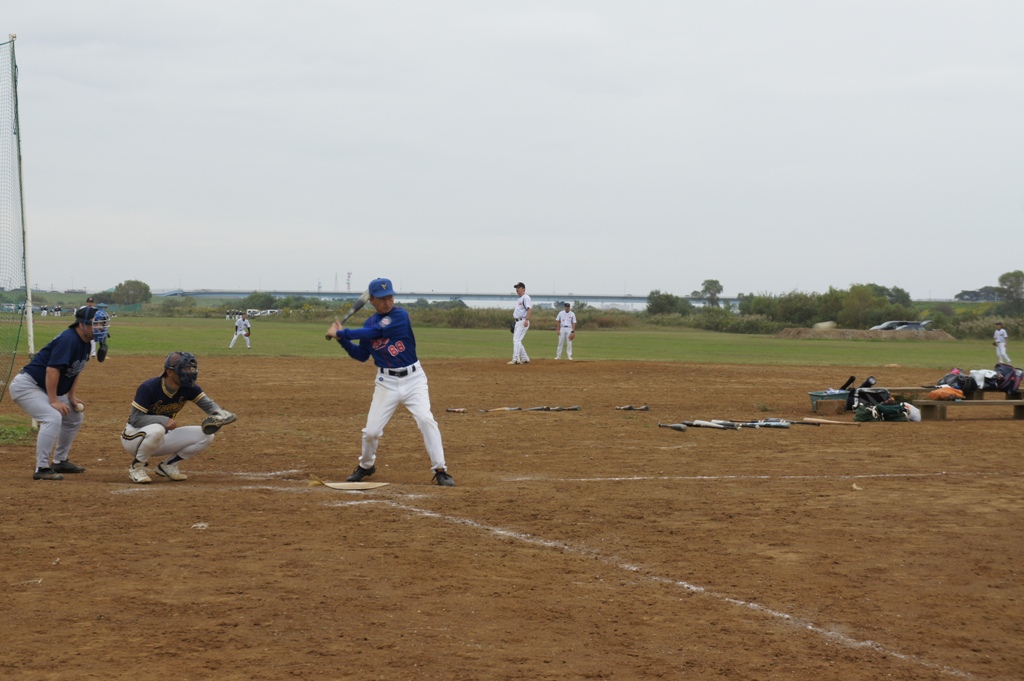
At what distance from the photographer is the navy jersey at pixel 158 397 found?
9.23 metres

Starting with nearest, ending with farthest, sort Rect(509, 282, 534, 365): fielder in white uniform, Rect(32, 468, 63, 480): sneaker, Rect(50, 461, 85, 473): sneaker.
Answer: Rect(32, 468, 63, 480): sneaker < Rect(50, 461, 85, 473): sneaker < Rect(509, 282, 534, 365): fielder in white uniform

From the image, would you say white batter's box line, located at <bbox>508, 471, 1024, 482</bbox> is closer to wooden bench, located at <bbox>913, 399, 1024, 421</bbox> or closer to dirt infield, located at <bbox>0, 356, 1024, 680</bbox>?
dirt infield, located at <bbox>0, 356, 1024, 680</bbox>

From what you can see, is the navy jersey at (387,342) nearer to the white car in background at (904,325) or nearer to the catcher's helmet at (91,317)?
the catcher's helmet at (91,317)

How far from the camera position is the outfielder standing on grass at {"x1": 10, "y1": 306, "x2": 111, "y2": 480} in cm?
910

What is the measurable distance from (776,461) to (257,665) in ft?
Answer: 25.2

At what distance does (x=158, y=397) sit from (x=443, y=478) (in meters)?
2.80

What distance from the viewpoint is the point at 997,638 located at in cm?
510

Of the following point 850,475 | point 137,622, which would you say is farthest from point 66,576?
point 850,475

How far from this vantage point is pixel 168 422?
363 inches

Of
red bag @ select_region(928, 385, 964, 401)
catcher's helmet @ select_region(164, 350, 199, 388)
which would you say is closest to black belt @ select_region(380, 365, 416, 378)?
catcher's helmet @ select_region(164, 350, 199, 388)

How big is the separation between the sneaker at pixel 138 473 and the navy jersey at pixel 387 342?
224 cm

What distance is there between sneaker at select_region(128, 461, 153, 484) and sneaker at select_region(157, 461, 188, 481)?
185mm

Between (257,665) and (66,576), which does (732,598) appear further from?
(66,576)

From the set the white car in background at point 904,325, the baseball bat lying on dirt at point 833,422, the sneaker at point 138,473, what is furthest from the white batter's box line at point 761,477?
the white car in background at point 904,325
